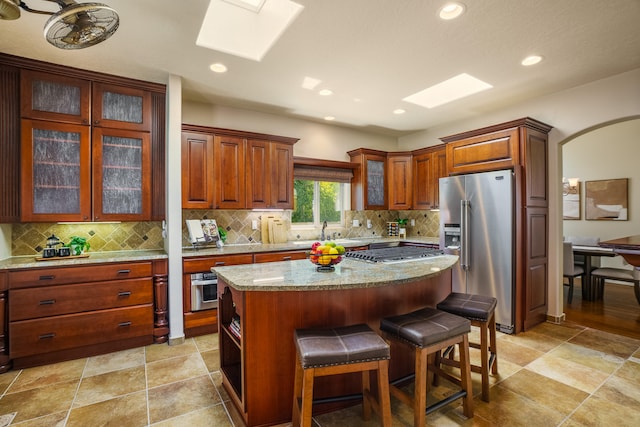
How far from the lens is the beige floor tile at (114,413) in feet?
6.45

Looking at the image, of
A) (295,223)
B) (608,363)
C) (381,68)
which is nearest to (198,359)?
(295,223)

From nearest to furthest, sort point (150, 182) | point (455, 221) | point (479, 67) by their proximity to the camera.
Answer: point (479, 67) → point (150, 182) → point (455, 221)

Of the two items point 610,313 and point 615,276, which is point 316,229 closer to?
point 610,313

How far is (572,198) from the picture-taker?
633 centimetres

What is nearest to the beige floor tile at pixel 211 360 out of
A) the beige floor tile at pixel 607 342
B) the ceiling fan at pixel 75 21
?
the ceiling fan at pixel 75 21

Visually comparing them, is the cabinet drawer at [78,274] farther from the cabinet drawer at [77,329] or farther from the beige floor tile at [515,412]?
the beige floor tile at [515,412]

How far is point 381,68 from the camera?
311cm

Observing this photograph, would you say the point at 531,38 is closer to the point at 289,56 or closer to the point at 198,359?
the point at 289,56

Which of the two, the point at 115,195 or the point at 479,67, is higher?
the point at 479,67

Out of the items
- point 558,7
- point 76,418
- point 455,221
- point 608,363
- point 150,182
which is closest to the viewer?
point 76,418

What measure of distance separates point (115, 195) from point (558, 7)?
13.6 ft

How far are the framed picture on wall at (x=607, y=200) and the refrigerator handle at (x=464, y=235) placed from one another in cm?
408

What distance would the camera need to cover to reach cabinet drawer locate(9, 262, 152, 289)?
265 cm

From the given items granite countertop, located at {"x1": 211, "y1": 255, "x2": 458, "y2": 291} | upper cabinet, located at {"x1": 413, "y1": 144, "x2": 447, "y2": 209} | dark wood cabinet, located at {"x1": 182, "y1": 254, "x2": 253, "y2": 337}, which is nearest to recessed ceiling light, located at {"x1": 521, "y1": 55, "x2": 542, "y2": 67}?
upper cabinet, located at {"x1": 413, "y1": 144, "x2": 447, "y2": 209}
